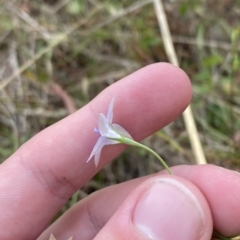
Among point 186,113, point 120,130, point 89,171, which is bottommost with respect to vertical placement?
point 186,113

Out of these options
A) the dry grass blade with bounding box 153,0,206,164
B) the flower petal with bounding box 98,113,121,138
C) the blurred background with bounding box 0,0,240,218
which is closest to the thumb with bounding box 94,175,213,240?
the flower petal with bounding box 98,113,121,138

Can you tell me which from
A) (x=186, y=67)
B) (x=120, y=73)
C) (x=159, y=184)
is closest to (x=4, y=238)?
(x=159, y=184)

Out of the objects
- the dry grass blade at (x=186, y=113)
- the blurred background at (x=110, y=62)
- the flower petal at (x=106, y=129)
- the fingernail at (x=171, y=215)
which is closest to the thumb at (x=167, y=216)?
the fingernail at (x=171, y=215)

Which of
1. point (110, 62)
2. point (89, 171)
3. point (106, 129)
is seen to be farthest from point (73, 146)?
point (110, 62)

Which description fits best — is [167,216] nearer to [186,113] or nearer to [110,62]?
[186,113]

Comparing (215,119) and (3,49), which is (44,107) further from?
(215,119)

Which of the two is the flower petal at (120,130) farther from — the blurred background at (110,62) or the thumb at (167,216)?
the blurred background at (110,62)

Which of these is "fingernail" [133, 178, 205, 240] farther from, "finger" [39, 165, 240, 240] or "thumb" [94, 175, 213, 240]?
"finger" [39, 165, 240, 240]
